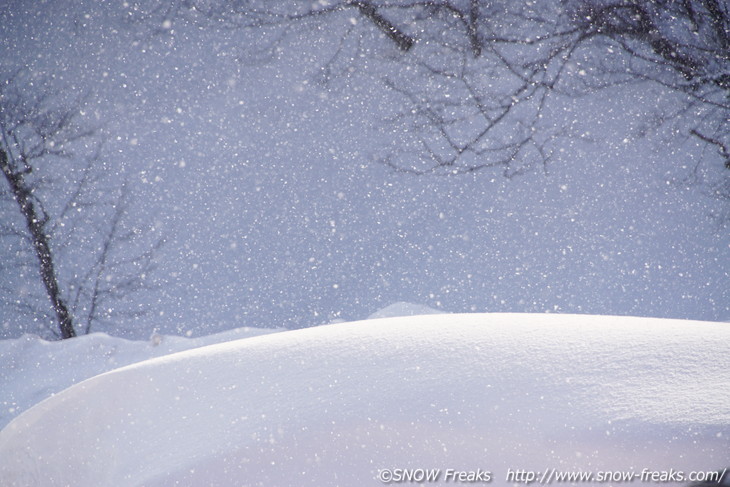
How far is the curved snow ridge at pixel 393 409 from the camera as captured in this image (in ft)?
3.70

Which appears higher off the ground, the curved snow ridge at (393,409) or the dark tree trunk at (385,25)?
the dark tree trunk at (385,25)

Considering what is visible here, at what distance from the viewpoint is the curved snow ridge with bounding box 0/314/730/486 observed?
1129 mm

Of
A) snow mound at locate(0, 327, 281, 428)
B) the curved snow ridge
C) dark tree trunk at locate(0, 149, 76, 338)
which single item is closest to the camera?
the curved snow ridge

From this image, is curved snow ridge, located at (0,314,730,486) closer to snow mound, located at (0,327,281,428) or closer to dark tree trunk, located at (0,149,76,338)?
snow mound, located at (0,327,281,428)

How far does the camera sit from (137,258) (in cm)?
580

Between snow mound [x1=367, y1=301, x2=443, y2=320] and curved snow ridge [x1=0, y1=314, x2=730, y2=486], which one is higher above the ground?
curved snow ridge [x1=0, y1=314, x2=730, y2=486]

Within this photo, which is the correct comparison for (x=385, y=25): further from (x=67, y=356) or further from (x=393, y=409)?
(x=67, y=356)

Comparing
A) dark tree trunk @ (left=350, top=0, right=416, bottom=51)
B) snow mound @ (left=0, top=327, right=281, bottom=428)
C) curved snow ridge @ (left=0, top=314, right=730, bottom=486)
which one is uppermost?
dark tree trunk @ (left=350, top=0, right=416, bottom=51)

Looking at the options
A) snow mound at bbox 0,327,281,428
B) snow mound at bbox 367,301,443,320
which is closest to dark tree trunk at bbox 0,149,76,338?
snow mound at bbox 0,327,281,428

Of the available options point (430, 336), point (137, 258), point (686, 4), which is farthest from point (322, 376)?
point (137, 258)

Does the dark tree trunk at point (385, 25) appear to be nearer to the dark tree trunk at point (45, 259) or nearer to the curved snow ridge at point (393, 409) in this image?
the curved snow ridge at point (393, 409)

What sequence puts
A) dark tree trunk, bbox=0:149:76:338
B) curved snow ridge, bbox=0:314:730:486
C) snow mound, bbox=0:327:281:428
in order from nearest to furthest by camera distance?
1. curved snow ridge, bbox=0:314:730:486
2. snow mound, bbox=0:327:281:428
3. dark tree trunk, bbox=0:149:76:338

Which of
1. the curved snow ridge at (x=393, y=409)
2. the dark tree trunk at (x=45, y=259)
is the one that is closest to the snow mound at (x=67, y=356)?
the dark tree trunk at (x=45, y=259)

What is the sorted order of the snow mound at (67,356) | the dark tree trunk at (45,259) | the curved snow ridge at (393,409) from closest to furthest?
the curved snow ridge at (393,409)
the snow mound at (67,356)
the dark tree trunk at (45,259)
